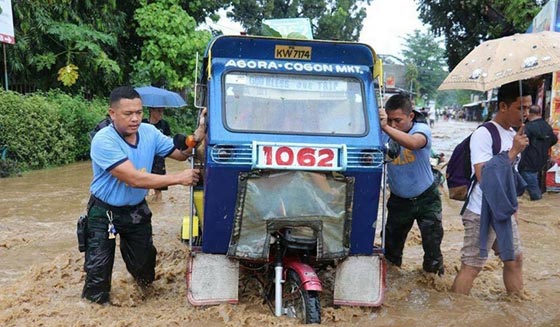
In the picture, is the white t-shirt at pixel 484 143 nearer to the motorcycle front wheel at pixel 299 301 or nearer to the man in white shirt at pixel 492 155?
the man in white shirt at pixel 492 155

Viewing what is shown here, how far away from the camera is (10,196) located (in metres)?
10.3

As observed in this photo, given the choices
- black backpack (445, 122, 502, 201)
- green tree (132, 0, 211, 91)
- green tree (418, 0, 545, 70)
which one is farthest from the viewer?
green tree (132, 0, 211, 91)

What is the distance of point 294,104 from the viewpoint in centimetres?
434

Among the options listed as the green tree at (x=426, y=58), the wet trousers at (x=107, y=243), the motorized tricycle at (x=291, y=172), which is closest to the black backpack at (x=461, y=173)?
the motorized tricycle at (x=291, y=172)

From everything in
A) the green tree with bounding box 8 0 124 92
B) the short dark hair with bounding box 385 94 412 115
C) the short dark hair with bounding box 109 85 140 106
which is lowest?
the short dark hair with bounding box 385 94 412 115

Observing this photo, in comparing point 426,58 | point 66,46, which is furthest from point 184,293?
point 426,58

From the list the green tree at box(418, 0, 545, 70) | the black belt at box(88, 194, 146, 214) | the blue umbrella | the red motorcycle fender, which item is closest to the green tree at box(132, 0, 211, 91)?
the green tree at box(418, 0, 545, 70)

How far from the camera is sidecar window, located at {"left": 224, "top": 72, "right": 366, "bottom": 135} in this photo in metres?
4.24

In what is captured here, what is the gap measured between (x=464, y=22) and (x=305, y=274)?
1873cm

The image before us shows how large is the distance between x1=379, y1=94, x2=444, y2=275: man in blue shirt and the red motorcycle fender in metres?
1.26

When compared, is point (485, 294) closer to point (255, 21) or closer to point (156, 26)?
point (156, 26)

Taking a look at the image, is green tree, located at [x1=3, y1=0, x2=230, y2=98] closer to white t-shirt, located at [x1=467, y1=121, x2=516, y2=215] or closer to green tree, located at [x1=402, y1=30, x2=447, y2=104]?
white t-shirt, located at [x1=467, y1=121, x2=516, y2=215]

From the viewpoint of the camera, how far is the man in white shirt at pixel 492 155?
14.3ft

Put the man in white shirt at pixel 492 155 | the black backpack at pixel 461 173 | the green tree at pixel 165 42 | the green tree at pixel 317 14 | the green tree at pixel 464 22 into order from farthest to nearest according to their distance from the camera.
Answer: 1. the green tree at pixel 317 14
2. the green tree at pixel 165 42
3. the green tree at pixel 464 22
4. the black backpack at pixel 461 173
5. the man in white shirt at pixel 492 155
